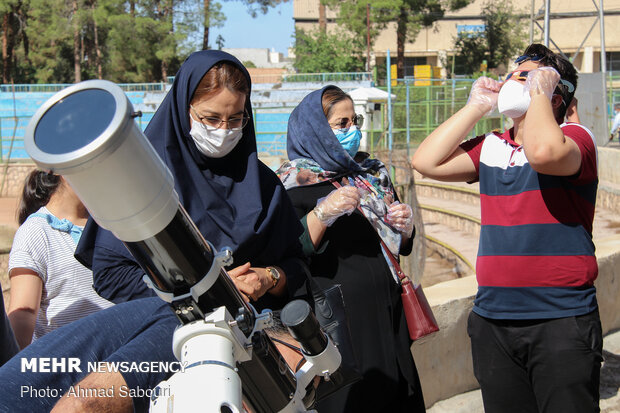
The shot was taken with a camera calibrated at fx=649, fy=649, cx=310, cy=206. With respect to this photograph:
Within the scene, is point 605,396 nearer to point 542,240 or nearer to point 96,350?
point 542,240

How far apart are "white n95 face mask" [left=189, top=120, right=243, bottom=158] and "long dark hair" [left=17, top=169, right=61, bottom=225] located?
0.86 metres

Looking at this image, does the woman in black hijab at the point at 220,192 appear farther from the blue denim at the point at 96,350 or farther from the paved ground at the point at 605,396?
the paved ground at the point at 605,396

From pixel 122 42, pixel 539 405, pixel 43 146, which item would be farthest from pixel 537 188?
pixel 122 42

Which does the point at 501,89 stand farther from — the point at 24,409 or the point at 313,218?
the point at 24,409

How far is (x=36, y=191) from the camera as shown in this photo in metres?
2.52

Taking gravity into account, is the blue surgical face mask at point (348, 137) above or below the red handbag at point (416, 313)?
above

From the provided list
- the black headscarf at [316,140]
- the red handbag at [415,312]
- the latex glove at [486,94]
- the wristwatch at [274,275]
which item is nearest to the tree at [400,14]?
the black headscarf at [316,140]

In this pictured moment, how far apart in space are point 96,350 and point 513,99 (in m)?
1.66

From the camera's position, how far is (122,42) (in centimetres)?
3219

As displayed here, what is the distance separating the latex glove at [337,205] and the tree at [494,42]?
36.2 metres

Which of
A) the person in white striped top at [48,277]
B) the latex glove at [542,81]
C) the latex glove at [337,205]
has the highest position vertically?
the latex glove at [542,81]

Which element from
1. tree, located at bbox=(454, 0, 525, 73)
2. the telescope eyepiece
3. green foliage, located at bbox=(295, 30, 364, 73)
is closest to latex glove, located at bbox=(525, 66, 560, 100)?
the telescope eyepiece

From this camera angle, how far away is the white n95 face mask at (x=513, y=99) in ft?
7.45

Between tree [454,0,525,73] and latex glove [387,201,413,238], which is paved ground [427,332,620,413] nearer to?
latex glove [387,201,413,238]
